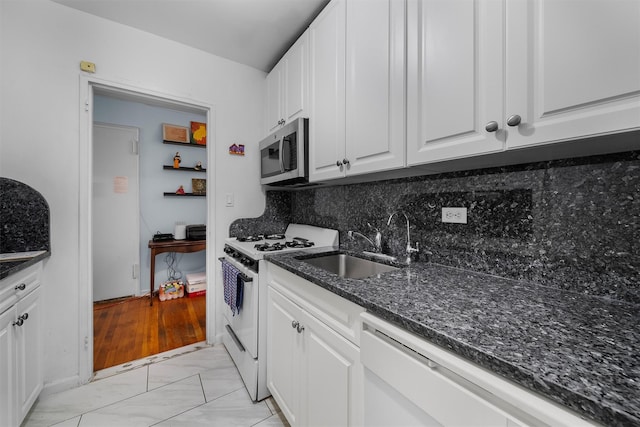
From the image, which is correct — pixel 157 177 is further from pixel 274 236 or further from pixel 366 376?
pixel 366 376

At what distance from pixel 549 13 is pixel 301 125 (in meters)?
1.28

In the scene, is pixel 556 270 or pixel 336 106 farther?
pixel 336 106

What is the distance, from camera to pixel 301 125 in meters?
1.75

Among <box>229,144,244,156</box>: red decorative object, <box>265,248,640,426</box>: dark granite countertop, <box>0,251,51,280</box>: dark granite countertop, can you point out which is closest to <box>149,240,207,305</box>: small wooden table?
<box>229,144,244,156</box>: red decorative object

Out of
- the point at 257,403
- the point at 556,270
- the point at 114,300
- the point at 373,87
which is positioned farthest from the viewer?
the point at 114,300

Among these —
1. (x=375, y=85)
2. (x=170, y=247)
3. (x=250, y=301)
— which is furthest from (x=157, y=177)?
(x=375, y=85)

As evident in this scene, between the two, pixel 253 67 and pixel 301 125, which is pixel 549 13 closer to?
pixel 301 125

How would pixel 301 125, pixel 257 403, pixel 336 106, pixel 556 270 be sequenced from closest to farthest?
pixel 556 270, pixel 336 106, pixel 257 403, pixel 301 125

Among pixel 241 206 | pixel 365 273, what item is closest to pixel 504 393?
pixel 365 273

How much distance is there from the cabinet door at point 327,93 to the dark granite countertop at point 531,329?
2.58 feet

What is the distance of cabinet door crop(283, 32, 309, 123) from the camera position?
1.80 m

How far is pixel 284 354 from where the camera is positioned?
1.40m

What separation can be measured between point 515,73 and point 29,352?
259cm

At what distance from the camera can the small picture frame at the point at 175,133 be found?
347 cm
